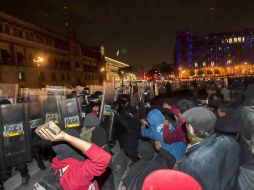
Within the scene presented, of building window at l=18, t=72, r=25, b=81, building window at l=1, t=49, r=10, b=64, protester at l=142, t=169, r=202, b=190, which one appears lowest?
protester at l=142, t=169, r=202, b=190

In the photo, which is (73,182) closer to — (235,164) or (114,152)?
(235,164)

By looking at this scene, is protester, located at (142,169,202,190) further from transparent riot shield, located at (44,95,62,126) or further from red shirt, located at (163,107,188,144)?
transparent riot shield, located at (44,95,62,126)

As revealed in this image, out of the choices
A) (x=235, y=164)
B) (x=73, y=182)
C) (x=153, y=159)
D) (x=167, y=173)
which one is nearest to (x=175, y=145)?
(x=153, y=159)

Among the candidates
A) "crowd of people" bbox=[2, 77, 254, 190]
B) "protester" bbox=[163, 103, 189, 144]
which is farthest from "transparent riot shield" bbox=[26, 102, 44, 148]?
"protester" bbox=[163, 103, 189, 144]

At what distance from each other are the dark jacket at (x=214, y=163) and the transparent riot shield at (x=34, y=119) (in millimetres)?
5379

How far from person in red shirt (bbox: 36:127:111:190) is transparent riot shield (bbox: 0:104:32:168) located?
418cm

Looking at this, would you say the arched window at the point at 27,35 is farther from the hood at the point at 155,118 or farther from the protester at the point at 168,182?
the protester at the point at 168,182

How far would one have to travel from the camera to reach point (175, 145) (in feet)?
13.9

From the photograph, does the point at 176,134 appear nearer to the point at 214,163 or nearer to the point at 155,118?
the point at 155,118

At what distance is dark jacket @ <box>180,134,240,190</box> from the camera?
97.4 inches

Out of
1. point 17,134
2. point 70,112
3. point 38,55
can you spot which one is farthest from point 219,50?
point 17,134

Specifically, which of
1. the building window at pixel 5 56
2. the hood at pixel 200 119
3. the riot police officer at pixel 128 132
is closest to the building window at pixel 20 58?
the building window at pixel 5 56

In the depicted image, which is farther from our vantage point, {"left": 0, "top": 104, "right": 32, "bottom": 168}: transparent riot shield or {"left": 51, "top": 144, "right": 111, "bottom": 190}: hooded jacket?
{"left": 0, "top": 104, "right": 32, "bottom": 168}: transparent riot shield

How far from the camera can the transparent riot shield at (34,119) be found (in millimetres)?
7371
